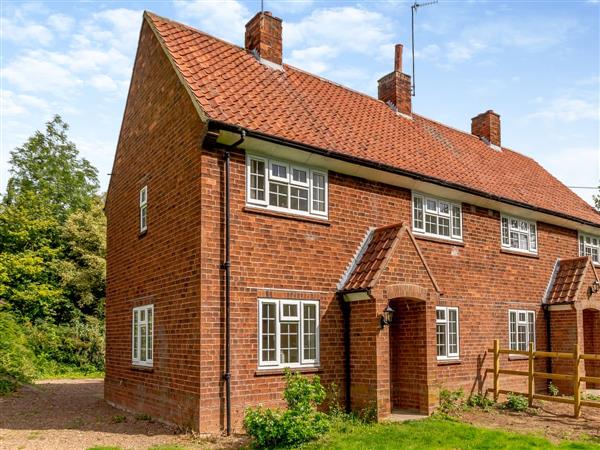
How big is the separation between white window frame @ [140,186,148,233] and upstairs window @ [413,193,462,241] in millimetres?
7019

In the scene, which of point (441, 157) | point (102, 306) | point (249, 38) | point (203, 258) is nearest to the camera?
point (203, 258)

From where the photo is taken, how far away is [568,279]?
18906mm

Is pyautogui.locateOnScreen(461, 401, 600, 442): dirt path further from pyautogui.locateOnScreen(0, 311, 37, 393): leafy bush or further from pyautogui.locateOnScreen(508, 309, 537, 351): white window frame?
pyautogui.locateOnScreen(0, 311, 37, 393): leafy bush

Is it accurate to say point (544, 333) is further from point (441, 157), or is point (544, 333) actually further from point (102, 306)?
point (102, 306)

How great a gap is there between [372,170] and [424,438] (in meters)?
6.24

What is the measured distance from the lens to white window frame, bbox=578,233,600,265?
69.5 ft

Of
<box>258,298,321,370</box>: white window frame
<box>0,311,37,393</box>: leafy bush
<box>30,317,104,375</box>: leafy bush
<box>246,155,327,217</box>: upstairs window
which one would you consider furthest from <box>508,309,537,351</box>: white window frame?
<box>30,317,104,375</box>: leafy bush

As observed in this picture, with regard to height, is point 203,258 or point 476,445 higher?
point 203,258

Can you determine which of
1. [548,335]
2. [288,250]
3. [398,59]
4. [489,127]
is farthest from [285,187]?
[489,127]

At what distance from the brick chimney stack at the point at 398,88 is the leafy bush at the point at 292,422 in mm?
12045

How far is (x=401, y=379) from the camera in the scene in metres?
13.6

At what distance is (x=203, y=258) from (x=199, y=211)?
37.5 inches

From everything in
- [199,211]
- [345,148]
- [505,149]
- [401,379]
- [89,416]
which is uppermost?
[505,149]

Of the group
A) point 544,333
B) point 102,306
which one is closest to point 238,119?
point 544,333
